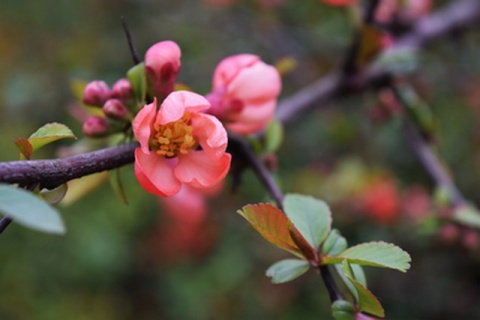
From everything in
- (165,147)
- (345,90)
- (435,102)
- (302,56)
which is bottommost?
(435,102)

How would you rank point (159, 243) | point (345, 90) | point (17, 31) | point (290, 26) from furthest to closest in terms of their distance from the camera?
1. point (17, 31)
2. point (159, 243)
3. point (290, 26)
4. point (345, 90)

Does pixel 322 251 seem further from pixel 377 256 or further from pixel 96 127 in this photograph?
pixel 96 127

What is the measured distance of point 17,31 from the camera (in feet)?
9.18

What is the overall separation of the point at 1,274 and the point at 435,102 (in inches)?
67.7

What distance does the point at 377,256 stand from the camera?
508mm

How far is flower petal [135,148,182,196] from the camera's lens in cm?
50

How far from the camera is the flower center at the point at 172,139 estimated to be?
554mm

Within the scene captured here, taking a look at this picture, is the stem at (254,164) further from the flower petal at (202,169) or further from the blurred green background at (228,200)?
the blurred green background at (228,200)

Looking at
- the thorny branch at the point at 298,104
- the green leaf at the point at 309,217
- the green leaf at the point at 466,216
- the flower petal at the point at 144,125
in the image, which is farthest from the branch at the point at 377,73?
the flower petal at the point at 144,125

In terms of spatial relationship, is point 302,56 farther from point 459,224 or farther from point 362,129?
point 459,224

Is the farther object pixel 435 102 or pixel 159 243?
pixel 159 243

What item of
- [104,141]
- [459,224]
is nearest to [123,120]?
[104,141]

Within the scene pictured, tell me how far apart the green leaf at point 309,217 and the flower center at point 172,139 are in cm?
12

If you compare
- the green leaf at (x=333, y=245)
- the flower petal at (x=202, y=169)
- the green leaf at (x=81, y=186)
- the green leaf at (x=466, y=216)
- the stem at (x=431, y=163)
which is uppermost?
the flower petal at (x=202, y=169)
